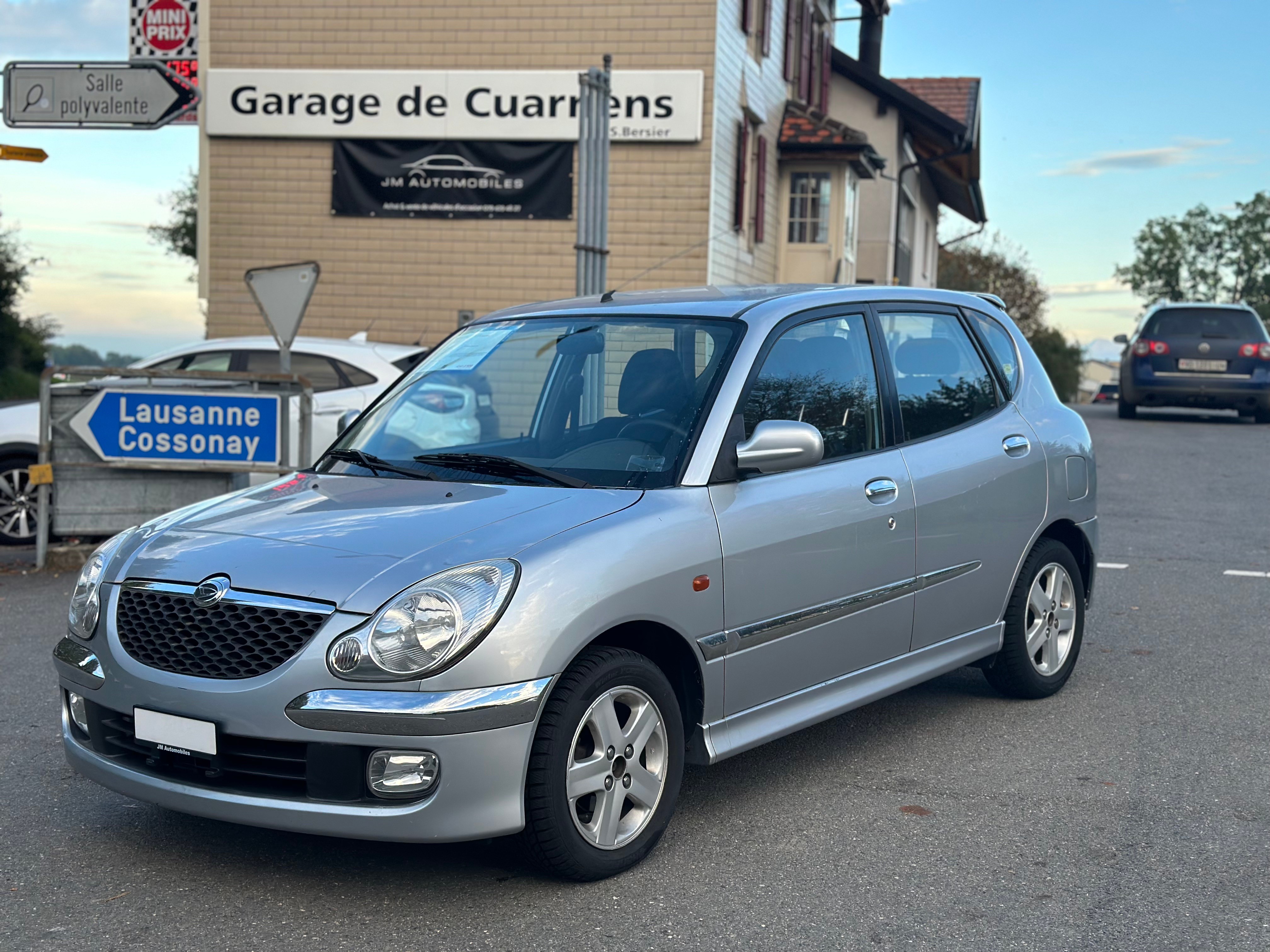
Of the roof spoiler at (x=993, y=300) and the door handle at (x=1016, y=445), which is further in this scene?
the roof spoiler at (x=993, y=300)

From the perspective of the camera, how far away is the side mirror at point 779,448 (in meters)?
4.33

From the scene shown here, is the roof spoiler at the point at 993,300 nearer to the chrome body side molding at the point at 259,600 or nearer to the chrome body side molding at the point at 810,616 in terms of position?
the chrome body side molding at the point at 810,616

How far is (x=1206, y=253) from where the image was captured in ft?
316

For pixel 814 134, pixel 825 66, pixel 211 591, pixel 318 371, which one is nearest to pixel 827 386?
pixel 211 591

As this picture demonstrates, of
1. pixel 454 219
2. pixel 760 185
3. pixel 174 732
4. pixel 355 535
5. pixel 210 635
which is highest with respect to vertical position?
pixel 760 185

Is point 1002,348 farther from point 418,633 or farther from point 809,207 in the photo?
point 809,207

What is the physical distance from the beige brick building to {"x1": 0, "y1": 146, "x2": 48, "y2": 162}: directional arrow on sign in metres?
10.7

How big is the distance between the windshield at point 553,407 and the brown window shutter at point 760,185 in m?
16.5

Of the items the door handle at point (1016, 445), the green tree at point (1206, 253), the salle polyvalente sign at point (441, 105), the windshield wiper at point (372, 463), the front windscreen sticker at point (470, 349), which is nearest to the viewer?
the windshield wiper at point (372, 463)

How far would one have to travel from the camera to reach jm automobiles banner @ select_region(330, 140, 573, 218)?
725 inches

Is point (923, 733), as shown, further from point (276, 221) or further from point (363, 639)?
point (276, 221)

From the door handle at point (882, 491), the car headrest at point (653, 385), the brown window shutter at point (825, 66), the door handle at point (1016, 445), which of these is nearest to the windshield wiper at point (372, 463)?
the car headrest at point (653, 385)

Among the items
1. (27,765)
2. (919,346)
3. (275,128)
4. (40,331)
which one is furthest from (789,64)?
(40,331)

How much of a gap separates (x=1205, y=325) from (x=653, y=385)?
17.9 metres
